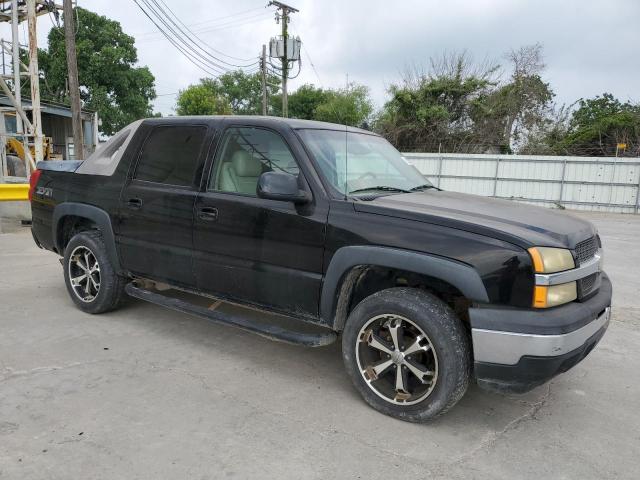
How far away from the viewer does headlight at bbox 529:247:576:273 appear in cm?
265

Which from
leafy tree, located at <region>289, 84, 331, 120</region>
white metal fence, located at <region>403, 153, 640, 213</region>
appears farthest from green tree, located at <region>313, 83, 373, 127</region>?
white metal fence, located at <region>403, 153, 640, 213</region>

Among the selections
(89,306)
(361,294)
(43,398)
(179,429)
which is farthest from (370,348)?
(89,306)

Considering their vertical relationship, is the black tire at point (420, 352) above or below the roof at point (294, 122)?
below

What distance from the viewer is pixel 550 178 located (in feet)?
60.0

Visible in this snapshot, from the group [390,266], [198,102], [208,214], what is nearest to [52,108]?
[208,214]

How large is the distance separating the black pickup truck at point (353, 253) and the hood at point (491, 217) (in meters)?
0.01

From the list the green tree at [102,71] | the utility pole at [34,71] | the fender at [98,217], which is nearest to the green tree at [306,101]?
the green tree at [102,71]

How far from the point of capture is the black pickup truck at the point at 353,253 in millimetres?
2723

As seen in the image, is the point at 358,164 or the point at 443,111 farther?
the point at 443,111

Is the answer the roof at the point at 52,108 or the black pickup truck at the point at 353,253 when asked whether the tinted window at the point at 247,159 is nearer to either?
the black pickup truck at the point at 353,253

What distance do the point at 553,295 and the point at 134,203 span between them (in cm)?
327

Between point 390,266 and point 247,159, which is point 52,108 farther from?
point 390,266

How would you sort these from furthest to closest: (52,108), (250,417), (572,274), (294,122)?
(52,108) → (294,122) → (250,417) → (572,274)

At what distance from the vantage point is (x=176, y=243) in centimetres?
402
